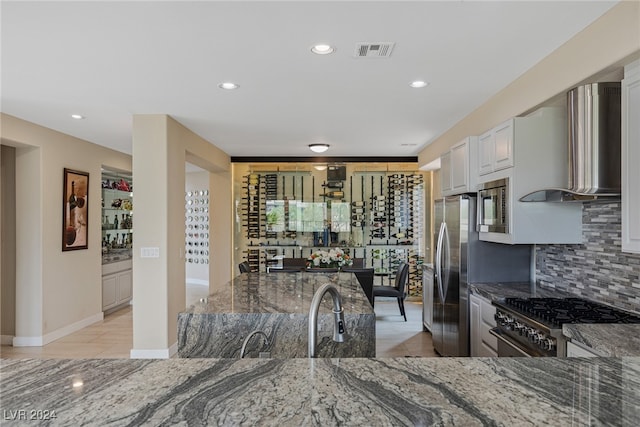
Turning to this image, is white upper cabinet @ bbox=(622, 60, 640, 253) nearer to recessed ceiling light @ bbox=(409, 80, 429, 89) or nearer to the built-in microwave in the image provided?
the built-in microwave

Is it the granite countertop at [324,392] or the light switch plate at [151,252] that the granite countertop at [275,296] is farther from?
the light switch plate at [151,252]

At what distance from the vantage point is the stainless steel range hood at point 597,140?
2.48 m

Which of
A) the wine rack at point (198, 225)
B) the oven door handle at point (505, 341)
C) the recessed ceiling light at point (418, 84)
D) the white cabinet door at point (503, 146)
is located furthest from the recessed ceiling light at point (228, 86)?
the wine rack at point (198, 225)

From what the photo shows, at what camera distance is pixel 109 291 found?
6883 millimetres

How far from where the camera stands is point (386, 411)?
2.91 feet

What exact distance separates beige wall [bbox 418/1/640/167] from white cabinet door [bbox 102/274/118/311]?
5.92 meters

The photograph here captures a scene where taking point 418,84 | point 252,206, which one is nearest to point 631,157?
point 418,84

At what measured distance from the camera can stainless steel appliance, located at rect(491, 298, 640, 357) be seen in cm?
243

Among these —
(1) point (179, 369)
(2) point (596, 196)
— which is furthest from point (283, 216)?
(1) point (179, 369)

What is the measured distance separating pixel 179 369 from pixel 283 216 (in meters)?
7.26

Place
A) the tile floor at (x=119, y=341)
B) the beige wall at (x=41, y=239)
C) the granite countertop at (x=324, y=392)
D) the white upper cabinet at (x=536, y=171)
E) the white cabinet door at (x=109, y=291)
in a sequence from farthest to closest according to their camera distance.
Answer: the white cabinet door at (x=109, y=291) < the beige wall at (x=41, y=239) < the tile floor at (x=119, y=341) < the white upper cabinet at (x=536, y=171) < the granite countertop at (x=324, y=392)

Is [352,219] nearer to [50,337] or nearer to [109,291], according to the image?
[109,291]

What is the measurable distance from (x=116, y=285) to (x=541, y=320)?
6.54 m

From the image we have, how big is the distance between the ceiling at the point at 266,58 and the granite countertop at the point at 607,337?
1.70 m
